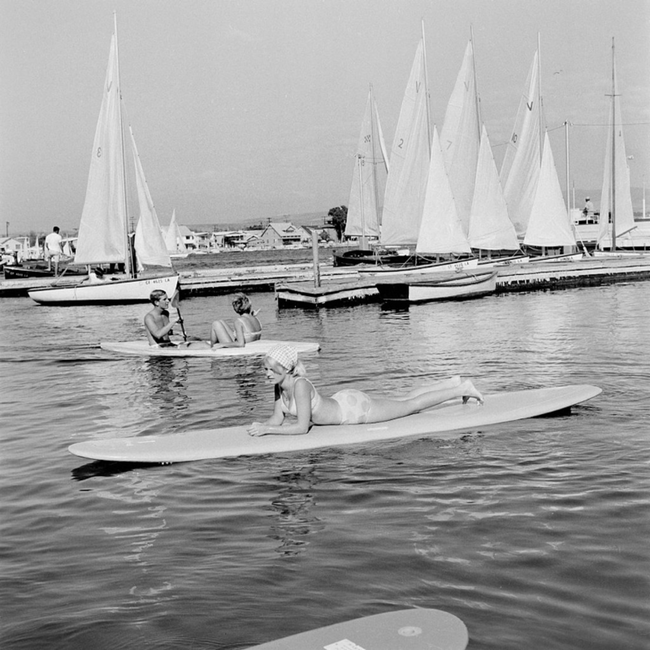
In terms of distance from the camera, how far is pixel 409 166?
38219 mm

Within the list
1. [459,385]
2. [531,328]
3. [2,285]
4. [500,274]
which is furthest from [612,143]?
[459,385]

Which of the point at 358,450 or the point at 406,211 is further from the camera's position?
the point at 406,211

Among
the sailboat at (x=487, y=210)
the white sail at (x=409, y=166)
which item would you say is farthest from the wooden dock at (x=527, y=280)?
the white sail at (x=409, y=166)

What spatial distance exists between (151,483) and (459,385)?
3.76m

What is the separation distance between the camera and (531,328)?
22141mm

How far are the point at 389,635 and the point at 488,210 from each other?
3454 centimetres

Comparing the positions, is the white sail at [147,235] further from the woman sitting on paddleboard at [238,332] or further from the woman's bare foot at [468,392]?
the woman's bare foot at [468,392]

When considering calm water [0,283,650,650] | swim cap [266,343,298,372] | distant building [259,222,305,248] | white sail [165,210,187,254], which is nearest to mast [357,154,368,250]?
calm water [0,283,650,650]

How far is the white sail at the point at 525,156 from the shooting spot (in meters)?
43.7

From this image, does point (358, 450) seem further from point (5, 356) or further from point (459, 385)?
point (5, 356)

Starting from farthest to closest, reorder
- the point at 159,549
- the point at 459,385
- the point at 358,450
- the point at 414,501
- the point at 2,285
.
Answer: the point at 2,285, the point at 459,385, the point at 358,450, the point at 414,501, the point at 159,549

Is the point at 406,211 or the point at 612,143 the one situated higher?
the point at 612,143

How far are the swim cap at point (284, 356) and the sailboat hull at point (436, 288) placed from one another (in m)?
23.4

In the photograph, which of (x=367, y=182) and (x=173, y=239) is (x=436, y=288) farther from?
(x=173, y=239)
